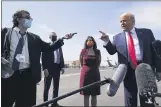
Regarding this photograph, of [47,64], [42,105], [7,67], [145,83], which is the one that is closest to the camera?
[42,105]

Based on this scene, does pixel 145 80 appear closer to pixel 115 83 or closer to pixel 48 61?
pixel 115 83

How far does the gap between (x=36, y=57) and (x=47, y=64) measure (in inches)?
125

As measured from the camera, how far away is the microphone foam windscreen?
2266 millimetres

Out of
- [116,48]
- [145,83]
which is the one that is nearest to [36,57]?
[116,48]

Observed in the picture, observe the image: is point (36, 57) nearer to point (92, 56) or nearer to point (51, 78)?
point (92, 56)

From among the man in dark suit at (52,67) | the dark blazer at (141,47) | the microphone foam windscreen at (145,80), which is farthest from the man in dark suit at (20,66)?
the man in dark suit at (52,67)

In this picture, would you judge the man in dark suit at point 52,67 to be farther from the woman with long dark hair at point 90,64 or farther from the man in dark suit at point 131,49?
the man in dark suit at point 131,49

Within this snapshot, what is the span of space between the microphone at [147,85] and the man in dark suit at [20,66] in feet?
6.09

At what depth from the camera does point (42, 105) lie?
2.08m

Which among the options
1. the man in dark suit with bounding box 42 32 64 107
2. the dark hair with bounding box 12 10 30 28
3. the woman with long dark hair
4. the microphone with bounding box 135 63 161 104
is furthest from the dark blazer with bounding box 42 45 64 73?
the microphone with bounding box 135 63 161 104

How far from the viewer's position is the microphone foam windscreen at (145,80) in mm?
2266

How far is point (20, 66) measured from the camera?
4.36m

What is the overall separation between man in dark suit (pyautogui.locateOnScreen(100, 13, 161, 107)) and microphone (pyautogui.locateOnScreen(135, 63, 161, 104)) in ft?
6.81

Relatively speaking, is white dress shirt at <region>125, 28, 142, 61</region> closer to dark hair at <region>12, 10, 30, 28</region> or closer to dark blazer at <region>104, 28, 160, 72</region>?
dark blazer at <region>104, 28, 160, 72</region>
